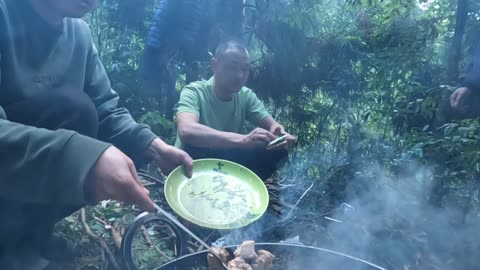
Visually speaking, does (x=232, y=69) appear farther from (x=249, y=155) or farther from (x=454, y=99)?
(x=454, y=99)

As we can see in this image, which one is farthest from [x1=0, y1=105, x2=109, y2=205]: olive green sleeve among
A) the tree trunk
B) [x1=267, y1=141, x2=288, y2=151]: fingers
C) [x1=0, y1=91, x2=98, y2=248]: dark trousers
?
the tree trunk

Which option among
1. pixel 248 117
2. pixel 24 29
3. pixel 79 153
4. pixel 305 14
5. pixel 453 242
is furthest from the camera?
pixel 305 14

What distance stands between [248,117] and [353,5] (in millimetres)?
1076

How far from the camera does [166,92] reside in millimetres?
3854

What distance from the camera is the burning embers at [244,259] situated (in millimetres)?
1529

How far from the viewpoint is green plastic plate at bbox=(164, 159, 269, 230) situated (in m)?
1.80

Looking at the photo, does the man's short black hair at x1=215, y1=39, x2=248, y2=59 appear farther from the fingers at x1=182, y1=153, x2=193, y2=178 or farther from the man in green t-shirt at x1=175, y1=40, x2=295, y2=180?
the fingers at x1=182, y1=153, x2=193, y2=178

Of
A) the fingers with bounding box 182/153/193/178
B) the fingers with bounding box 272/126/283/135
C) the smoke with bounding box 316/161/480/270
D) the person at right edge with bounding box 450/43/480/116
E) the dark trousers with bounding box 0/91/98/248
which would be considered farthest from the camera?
the fingers with bounding box 272/126/283/135

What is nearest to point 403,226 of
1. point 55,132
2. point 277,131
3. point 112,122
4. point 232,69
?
point 277,131

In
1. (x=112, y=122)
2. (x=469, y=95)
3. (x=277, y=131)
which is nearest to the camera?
(x=112, y=122)

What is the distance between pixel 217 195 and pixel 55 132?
106 centimetres

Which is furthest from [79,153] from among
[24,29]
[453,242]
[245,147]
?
[453,242]

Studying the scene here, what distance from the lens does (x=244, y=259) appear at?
1.57 metres

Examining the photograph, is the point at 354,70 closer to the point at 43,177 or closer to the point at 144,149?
the point at 144,149
